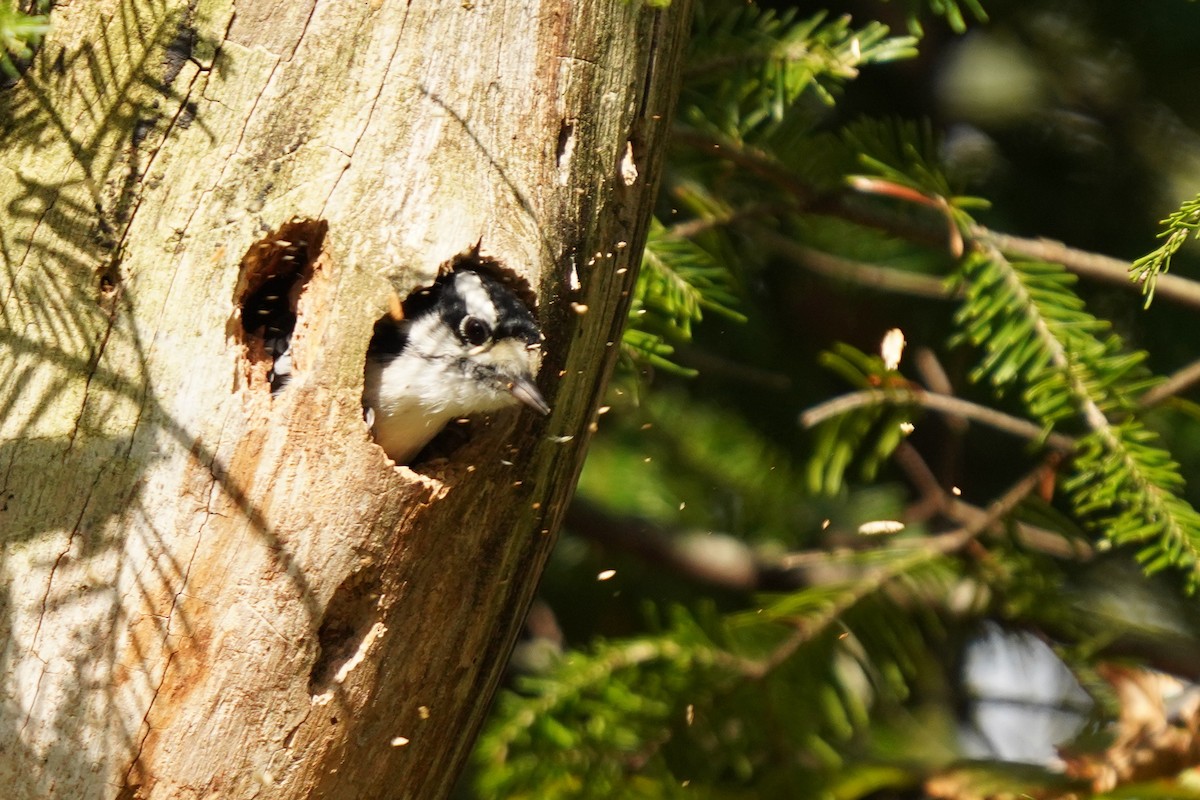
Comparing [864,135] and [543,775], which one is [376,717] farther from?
[864,135]

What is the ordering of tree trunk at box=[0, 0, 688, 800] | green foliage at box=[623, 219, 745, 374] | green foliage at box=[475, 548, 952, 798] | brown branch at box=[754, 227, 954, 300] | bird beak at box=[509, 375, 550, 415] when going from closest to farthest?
tree trunk at box=[0, 0, 688, 800] → bird beak at box=[509, 375, 550, 415] → green foliage at box=[623, 219, 745, 374] → green foliage at box=[475, 548, 952, 798] → brown branch at box=[754, 227, 954, 300]

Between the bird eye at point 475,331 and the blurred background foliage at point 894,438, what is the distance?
1.46 feet

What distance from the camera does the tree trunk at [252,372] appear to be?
155 centimetres

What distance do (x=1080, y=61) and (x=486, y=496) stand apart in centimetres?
225

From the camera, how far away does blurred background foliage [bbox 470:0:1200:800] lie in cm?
228

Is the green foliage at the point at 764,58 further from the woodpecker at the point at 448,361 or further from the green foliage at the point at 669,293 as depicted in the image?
the woodpecker at the point at 448,361

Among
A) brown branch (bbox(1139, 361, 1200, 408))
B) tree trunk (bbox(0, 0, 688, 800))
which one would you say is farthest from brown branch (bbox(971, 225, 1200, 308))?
tree trunk (bbox(0, 0, 688, 800))

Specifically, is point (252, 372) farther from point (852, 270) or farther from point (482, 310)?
point (852, 270)

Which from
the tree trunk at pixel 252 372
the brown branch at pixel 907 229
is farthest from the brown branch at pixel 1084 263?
the tree trunk at pixel 252 372

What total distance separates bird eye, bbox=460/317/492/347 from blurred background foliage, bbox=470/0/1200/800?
0.45m

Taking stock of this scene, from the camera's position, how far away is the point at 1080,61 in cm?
321

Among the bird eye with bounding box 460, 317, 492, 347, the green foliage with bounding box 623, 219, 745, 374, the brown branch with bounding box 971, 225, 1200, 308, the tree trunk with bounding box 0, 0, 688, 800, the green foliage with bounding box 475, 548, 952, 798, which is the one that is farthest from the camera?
the green foliage with bounding box 475, 548, 952, 798

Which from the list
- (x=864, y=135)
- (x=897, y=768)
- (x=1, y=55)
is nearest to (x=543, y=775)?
(x=897, y=768)

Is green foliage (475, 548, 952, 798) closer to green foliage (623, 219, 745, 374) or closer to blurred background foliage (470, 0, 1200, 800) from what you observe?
blurred background foliage (470, 0, 1200, 800)
